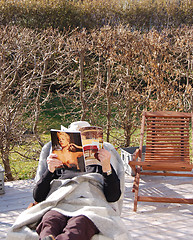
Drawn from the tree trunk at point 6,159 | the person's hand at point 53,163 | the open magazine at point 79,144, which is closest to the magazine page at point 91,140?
the open magazine at point 79,144

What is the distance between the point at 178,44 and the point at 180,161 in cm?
223

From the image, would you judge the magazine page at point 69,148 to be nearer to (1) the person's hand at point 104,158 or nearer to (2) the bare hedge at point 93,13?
(1) the person's hand at point 104,158

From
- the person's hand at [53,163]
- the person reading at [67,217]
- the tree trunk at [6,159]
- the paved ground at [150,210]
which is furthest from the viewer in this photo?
the tree trunk at [6,159]

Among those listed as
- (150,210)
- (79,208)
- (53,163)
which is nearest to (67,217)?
(79,208)

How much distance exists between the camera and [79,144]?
2.27 m

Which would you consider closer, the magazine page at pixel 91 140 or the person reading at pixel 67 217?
the person reading at pixel 67 217

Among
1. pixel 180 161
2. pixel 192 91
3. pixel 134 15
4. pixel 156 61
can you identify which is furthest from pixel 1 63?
pixel 134 15

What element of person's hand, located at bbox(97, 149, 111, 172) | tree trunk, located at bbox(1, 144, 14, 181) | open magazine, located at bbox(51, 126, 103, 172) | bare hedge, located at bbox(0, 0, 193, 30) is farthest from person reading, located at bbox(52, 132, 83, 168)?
bare hedge, located at bbox(0, 0, 193, 30)

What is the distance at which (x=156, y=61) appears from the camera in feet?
15.8

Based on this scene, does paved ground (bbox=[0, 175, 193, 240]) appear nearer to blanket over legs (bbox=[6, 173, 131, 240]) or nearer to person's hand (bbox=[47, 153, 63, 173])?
blanket over legs (bbox=[6, 173, 131, 240])

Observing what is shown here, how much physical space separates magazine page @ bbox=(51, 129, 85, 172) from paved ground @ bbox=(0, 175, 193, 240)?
0.90 metres

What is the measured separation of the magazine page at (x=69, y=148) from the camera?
2273 mm

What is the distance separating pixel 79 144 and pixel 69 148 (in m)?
0.09

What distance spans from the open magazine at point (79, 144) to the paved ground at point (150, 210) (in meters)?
0.89
